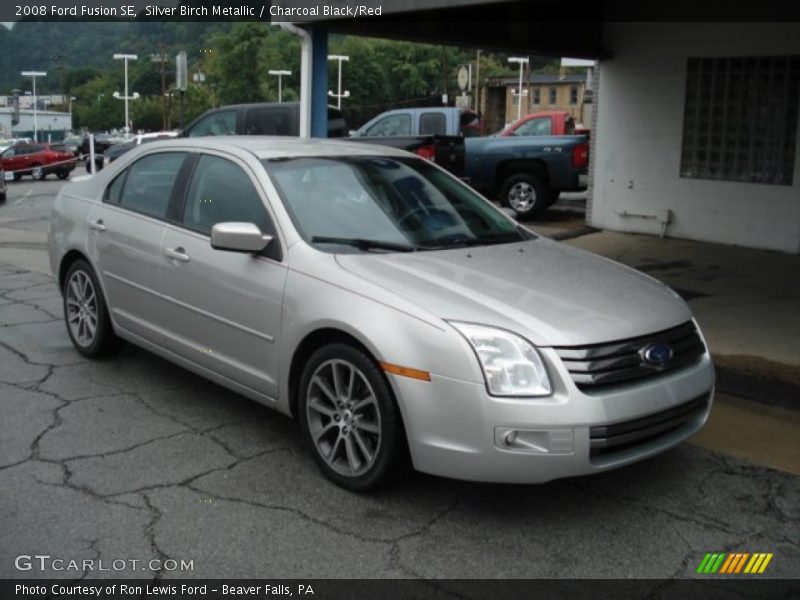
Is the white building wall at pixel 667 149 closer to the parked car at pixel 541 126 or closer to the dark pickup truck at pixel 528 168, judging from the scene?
the dark pickup truck at pixel 528 168

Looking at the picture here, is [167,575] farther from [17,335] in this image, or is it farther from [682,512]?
[17,335]

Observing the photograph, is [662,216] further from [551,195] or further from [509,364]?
[509,364]

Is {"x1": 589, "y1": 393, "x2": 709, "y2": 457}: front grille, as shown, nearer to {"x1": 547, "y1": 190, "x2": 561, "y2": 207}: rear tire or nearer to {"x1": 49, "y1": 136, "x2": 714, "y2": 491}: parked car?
{"x1": 49, "y1": 136, "x2": 714, "y2": 491}: parked car

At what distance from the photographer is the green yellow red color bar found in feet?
11.0

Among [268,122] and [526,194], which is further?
[526,194]

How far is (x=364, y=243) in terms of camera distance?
171 inches

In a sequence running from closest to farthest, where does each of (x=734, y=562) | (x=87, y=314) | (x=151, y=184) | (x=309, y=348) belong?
1. (x=734, y=562)
2. (x=309, y=348)
3. (x=151, y=184)
4. (x=87, y=314)

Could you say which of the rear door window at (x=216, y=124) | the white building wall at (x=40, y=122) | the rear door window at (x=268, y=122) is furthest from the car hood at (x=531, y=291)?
the white building wall at (x=40, y=122)

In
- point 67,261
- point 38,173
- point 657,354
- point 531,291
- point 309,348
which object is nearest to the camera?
point 657,354

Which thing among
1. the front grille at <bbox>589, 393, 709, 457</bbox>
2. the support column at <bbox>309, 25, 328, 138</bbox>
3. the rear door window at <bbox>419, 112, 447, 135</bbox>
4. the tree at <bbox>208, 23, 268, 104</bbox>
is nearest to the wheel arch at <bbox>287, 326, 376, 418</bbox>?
the front grille at <bbox>589, 393, 709, 457</bbox>

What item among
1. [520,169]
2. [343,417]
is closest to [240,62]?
[520,169]

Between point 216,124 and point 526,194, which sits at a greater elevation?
point 216,124

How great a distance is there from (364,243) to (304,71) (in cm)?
500

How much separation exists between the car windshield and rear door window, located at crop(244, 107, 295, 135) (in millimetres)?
9256
